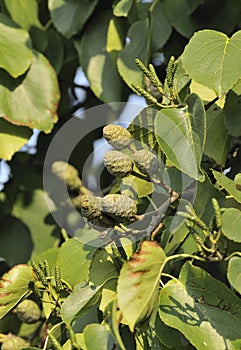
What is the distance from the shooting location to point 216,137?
99 centimetres

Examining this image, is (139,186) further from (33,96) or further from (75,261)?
(33,96)

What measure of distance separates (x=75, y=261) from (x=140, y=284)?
288 millimetres

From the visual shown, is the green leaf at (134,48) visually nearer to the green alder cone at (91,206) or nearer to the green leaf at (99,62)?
the green leaf at (99,62)

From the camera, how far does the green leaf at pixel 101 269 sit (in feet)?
2.83

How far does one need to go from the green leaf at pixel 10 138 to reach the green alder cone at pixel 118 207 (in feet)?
1.57

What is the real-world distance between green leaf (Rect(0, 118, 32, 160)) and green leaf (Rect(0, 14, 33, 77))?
0.09 meters

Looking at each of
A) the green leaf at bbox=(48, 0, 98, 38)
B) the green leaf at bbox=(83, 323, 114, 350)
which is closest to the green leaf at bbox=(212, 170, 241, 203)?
the green leaf at bbox=(83, 323, 114, 350)

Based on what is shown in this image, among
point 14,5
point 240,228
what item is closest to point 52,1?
point 14,5

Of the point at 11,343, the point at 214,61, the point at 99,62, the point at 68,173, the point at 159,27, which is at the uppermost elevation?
the point at 214,61

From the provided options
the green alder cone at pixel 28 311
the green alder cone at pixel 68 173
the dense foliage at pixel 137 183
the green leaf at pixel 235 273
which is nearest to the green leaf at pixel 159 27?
the dense foliage at pixel 137 183

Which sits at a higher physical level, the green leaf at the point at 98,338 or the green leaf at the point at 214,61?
the green leaf at the point at 214,61

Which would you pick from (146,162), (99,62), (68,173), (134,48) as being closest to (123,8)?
(134,48)

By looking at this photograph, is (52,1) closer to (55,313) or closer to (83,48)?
(83,48)

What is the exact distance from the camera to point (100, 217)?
31.8 inches
